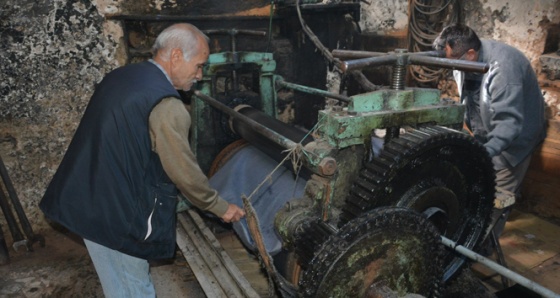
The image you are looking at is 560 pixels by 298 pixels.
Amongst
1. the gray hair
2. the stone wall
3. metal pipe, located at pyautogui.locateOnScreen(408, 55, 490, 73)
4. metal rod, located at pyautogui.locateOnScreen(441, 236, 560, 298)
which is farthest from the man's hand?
the stone wall

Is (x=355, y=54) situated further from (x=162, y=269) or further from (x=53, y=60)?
(x=53, y=60)

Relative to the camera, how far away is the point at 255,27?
438 centimetres

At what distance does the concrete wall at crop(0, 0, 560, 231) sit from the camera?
10.9 ft

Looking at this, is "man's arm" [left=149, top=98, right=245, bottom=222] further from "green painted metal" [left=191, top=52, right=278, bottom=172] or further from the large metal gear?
"green painted metal" [left=191, top=52, right=278, bottom=172]

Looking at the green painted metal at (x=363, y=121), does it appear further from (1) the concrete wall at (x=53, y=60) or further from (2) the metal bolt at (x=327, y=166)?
(1) the concrete wall at (x=53, y=60)

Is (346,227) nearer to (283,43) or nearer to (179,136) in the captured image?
(179,136)

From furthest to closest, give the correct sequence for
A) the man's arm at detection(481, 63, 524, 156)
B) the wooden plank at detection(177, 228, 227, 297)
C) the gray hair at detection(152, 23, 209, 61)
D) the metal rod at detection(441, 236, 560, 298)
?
the man's arm at detection(481, 63, 524, 156) < the wooden plank at detection(177, 228, 227, 297) < the gray hair at detection(152, 23, 209, 61) < the metal rod at detection(441, 236, 560, 298)

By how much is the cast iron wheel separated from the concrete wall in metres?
2.88

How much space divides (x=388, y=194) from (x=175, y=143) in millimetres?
960

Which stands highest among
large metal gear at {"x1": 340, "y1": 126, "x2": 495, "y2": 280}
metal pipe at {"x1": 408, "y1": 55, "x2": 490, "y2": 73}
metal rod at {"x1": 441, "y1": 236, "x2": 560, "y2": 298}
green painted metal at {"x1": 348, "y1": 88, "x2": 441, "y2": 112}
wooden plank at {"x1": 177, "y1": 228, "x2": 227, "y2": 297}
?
metal pipe at {"x1": 408, "y1": 55, "x2": 490, "y2": 73}

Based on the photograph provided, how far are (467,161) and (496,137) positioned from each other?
0.88 meters

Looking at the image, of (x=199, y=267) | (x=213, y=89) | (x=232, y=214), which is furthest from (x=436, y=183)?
(x=213, y=89)

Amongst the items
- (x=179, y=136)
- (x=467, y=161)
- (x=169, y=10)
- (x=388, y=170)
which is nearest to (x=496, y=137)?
(x=467, y=161)

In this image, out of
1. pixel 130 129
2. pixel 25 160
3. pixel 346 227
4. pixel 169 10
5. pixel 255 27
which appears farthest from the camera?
pixel 255 27
